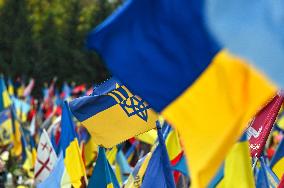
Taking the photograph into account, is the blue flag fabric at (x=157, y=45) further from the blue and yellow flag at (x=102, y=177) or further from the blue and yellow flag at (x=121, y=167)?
the blue and yellow flag at (x=121, y=167)

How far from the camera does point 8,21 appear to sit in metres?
34.5

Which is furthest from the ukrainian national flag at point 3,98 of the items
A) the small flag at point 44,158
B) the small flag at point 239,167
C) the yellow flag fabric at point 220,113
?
the yellow flag fabric at point 220,113

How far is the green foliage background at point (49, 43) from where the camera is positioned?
33125 mm

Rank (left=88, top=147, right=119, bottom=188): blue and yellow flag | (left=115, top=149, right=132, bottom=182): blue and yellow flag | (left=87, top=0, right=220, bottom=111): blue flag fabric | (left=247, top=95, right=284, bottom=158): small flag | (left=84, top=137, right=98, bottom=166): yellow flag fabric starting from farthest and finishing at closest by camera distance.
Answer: (left=84, top=137, right=98, bottom=166): yellow flag fabric, (left=115, top=149, right=132, bottom=182): blue and yellow flag, (left=88, top=147, right=119, bottom=188): blue and yellow flag, (left=247, top=95, right=284, bottom=158): small flag, (left=87, top=0, right=220, bottom=111): blue flag fabric

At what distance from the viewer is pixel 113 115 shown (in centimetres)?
540

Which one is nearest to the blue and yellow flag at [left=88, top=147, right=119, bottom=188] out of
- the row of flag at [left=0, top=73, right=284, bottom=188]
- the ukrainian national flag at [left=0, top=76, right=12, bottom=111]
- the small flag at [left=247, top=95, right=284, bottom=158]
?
the row of flag at [left=0, top=73, right=284, bottom=188]

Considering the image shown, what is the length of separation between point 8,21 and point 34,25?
59.1 inches

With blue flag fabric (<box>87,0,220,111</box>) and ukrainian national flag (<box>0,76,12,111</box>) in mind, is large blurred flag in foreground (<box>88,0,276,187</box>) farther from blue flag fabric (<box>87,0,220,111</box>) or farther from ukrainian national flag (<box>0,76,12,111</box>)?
ukrainian national flag (<box>0,76,12,111</box>)

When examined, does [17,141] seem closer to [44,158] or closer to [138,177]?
[44,158]

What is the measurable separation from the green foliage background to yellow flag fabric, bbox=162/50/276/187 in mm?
29470

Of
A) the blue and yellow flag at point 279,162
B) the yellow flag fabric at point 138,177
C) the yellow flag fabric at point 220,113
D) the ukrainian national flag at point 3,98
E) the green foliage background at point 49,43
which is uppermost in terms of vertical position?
the green foliage background at point 49,43

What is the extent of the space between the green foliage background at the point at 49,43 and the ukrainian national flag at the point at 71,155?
25659mm

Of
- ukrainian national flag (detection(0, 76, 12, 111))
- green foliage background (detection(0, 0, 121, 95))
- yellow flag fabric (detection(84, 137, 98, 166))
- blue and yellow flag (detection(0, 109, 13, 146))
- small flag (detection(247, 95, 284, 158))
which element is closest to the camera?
small flag (detection(247, 95, 284, 158))

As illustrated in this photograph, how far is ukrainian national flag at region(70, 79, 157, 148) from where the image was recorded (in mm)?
5387
